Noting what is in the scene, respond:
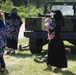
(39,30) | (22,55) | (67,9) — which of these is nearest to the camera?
(39,30)

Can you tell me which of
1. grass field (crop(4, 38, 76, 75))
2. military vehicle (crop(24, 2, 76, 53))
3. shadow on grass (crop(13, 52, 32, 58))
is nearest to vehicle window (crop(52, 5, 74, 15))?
military vehicle (crop(24, 2, 76, 53))

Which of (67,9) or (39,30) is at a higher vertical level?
(67,9)

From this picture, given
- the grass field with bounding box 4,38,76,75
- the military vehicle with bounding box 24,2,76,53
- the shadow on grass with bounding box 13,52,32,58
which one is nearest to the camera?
the grass field with bounding box 4,38,76,75

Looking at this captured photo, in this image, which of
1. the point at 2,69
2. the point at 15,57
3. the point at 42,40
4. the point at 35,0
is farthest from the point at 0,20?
the point at 35,0

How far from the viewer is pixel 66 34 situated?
1048 centimetres

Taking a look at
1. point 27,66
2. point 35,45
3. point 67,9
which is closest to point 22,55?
point 35,45

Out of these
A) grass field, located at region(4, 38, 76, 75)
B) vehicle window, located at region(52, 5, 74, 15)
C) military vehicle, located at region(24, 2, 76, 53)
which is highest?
vehicle window, located at region(52, 5, 74, 15)

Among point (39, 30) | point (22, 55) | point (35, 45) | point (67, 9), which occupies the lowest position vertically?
point (22, 55)

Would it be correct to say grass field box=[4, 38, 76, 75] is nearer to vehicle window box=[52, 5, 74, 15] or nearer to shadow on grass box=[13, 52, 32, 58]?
shadow on grass box=[13, 52, 32, 58]

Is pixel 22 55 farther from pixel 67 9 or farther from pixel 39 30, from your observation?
pixel 67 9

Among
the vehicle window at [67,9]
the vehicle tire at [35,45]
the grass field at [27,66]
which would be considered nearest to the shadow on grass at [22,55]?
the grass field at [27,66]

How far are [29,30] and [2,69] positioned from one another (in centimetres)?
298

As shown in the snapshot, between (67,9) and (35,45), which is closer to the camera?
(35,45)

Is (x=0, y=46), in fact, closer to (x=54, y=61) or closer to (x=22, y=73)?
(x=22, y=73)
